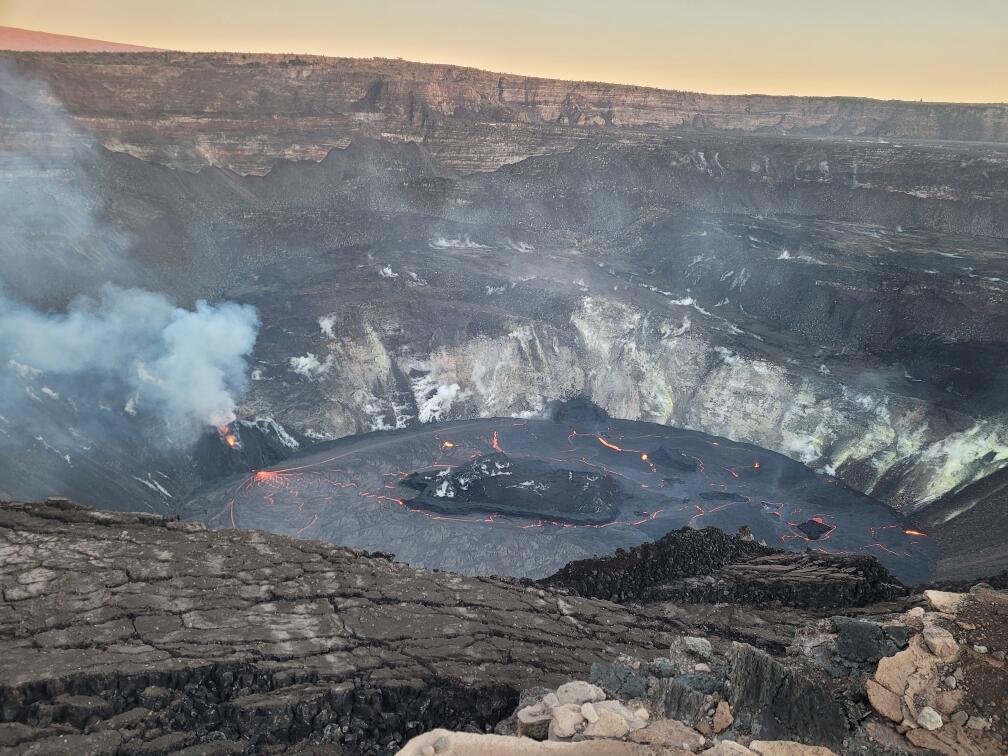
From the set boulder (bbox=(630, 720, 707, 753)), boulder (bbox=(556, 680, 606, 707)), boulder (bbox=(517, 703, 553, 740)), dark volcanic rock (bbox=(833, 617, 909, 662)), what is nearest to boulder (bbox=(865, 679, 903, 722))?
dark volcanic rock (bbox=(833, 617, 909, 662))

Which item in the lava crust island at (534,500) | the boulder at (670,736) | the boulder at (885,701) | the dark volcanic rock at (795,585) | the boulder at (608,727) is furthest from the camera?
the lava crust island at (534,500)

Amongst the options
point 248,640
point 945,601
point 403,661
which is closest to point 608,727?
point 403,661

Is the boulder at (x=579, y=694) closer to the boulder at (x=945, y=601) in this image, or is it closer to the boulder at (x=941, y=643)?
the boulder at (x=941, y=643)

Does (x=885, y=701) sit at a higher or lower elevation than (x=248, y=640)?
higher

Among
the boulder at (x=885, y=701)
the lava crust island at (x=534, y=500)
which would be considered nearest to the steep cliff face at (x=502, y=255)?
the lava crust island at (x=534, y=500)

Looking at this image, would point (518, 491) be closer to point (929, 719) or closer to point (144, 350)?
point (144, 350)
